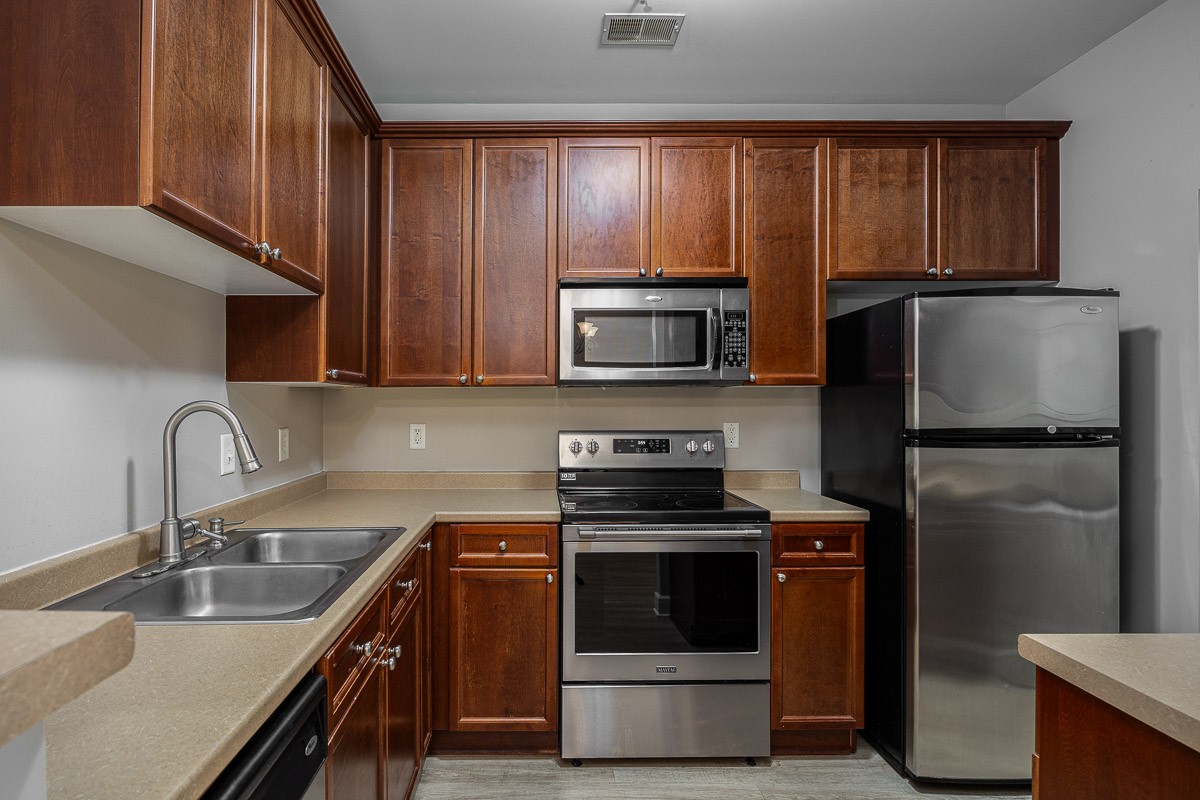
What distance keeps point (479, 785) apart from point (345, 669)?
115cm

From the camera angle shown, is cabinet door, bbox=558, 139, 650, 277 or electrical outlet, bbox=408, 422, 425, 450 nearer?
cabinet door, bbox=558, 139, 650, 277

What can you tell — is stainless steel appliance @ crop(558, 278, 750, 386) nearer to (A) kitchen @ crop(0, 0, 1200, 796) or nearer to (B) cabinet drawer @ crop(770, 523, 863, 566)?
(A) kitchen @ crop(0, 0, 1200, 796)

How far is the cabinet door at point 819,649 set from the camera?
7.33 ft

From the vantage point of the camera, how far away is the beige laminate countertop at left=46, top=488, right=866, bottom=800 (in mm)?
663

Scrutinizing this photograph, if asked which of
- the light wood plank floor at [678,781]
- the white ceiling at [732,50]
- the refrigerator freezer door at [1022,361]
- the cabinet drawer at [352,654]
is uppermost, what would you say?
the white ceiling at [732,50]

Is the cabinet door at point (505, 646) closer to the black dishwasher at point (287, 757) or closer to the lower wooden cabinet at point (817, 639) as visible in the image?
the lower wooden cabinet at point (817, 639)

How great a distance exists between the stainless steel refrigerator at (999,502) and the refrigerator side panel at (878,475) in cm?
7

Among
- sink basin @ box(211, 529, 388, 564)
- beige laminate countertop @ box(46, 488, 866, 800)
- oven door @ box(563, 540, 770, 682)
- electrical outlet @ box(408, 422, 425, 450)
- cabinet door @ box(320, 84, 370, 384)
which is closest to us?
beige laminate countertop @ box(46, 488, 866, 800)

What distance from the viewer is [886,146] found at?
96.0 inches

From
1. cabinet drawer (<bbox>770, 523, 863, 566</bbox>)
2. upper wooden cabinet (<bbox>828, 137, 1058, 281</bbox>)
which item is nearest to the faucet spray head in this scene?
cabinet drawer (<bbox>770, 523, 863, 566</bbox>)

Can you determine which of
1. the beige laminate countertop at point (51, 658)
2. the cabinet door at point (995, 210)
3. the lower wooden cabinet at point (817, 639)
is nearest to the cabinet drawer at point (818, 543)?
the lower wooden cabinet at point (817, 639)

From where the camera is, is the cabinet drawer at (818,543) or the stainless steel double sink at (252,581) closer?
the stainless steel double sink at (252,581)

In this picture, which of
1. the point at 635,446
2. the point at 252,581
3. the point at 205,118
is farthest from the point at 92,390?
the point at 635,446

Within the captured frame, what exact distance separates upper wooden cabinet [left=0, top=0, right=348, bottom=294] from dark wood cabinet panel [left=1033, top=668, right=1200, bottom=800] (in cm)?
164
